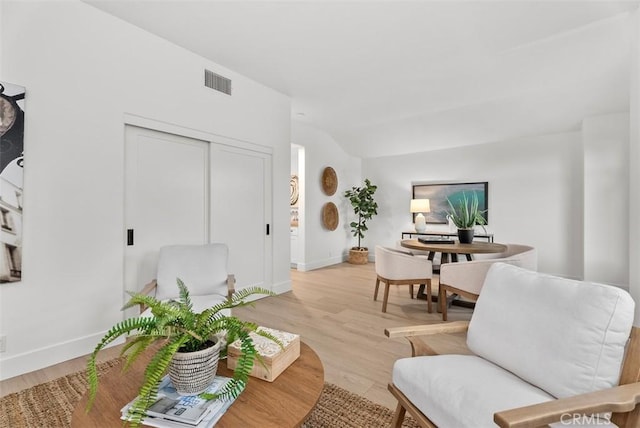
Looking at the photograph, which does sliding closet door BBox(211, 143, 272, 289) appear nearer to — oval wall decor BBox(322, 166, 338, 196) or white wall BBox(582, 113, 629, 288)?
oval wall decor BBox(322, 166, 338, 196)

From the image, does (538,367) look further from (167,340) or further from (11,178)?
(11,178)

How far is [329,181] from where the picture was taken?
6133mm

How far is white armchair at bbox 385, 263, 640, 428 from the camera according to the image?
3.06 feet

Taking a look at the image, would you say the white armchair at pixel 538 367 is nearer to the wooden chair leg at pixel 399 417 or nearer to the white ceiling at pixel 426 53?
the wooden chair leg at pixel 399 417

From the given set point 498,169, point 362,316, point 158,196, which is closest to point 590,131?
point 498,169

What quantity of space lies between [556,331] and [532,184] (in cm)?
483

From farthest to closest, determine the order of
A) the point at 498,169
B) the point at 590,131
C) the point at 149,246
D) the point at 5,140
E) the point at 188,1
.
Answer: the point at 498,169
the point at 590,131
the point at 149,246
the point at 188,1
the point at 5,140

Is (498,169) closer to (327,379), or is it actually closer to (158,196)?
(327,379)

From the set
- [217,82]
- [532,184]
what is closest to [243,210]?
[217,82]

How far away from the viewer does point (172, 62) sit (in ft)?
9.73

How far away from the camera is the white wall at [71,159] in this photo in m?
2.12

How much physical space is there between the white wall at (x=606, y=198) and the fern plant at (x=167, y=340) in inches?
199

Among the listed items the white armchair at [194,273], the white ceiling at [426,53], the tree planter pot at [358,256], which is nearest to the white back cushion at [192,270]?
the white armchair at [194,273]

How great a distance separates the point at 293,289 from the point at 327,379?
7.82ft
